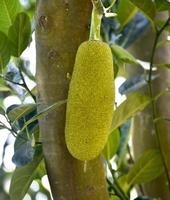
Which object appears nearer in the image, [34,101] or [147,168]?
[34,101]

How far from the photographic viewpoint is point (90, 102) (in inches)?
18.8

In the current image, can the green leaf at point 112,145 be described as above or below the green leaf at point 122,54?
below

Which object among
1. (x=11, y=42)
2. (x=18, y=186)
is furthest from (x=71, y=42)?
(x=18, y=186)

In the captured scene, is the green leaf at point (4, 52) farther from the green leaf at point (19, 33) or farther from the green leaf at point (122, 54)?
the green leaf at point (122, 54)

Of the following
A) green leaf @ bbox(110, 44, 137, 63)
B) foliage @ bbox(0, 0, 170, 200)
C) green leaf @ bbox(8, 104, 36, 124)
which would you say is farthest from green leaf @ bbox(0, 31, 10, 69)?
green leaf @ bbox(110, 44, 137, 63)

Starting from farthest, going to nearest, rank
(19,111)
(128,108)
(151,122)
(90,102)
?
(151,122), (128,108), (19,111), (90,102)

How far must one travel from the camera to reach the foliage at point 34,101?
1.99ft

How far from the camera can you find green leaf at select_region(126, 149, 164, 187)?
0.84 meters

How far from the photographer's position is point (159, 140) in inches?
33.0

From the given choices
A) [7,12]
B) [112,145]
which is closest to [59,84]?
[7,12]

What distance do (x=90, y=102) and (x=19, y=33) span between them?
22cm

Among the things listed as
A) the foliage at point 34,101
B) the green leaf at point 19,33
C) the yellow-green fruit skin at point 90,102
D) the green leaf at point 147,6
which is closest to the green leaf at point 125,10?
the foliage at point 34,101

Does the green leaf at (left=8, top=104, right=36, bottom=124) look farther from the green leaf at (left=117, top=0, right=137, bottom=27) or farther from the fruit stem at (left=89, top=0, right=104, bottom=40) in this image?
the green leaf at (left=117, top=0, right=137, bottom=27)

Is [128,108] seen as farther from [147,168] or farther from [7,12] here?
[7,12]
